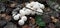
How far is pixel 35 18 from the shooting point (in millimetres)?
1589

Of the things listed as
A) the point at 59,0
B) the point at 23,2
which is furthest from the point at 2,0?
the point at 59,0

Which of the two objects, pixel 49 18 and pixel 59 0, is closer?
pixel 49 18

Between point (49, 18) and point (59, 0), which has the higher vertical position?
point (59, 0)

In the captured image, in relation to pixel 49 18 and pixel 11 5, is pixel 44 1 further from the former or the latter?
pixel 11 5

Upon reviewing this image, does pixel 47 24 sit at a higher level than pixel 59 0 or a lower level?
lower

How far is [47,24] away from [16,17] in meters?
0.28

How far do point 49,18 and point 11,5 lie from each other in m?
0.39

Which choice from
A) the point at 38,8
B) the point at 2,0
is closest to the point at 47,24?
the point at 38,8

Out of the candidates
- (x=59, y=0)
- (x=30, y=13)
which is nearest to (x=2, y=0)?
(x=30, y=13)

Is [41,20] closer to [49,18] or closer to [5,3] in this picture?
[49,18]

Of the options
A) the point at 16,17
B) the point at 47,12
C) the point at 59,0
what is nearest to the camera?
the point at 16,17

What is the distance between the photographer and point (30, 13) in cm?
158

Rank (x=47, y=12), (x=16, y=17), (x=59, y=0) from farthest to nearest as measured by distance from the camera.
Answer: (x=59, y=0) < (x=47, y=12) < (x=16, y=17)

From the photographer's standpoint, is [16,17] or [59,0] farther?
[59,0]
